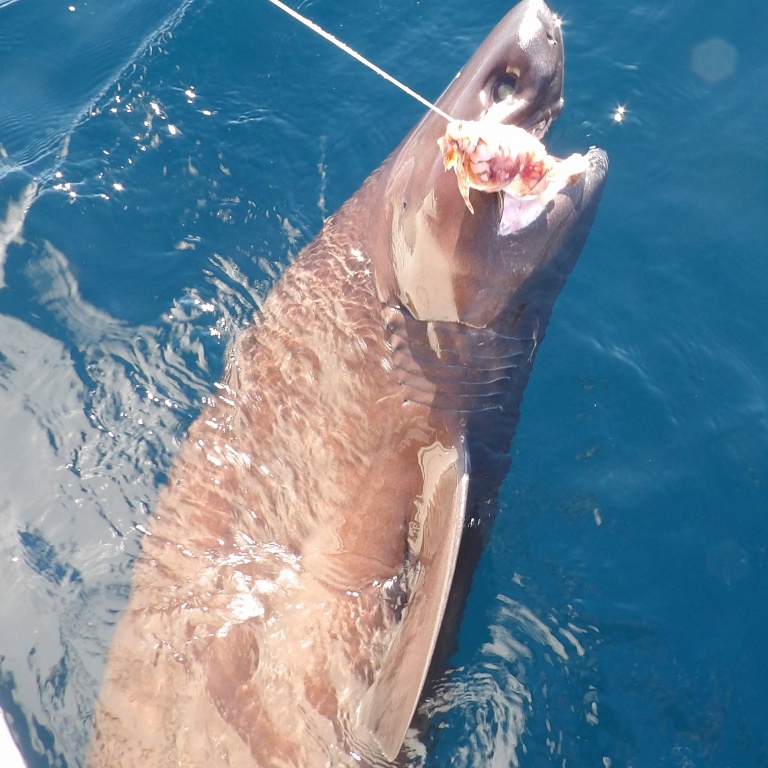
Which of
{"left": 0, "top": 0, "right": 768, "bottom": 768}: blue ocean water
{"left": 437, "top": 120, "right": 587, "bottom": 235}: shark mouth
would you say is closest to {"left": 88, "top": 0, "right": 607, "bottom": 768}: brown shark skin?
{"left": 437, "top": 120, "right": 587, "bottom": 235}: shark mouth

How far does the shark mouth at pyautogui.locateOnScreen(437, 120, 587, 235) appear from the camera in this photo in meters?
3.07

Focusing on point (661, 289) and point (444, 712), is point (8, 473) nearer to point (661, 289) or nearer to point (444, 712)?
point (444, 712)

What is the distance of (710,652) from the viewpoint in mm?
4629

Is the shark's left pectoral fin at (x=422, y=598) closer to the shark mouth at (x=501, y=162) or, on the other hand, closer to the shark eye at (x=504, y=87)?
the shark mouth at (x=501, y=162)

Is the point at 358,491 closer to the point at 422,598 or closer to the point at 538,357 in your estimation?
the point at 422,598

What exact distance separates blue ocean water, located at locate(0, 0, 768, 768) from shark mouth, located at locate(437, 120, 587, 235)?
2157 millimetres

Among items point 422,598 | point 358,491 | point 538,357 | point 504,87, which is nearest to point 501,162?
point 504,87

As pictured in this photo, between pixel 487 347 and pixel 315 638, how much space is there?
152 cm

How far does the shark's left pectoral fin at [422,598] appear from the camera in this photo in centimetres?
329

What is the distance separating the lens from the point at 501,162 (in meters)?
3.11

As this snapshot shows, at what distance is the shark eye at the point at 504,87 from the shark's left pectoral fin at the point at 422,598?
1532 millimetres

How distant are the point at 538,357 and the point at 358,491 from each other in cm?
208

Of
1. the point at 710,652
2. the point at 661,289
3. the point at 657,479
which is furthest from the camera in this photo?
the point at 661,289

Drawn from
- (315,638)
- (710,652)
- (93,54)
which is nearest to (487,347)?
(315,638)
